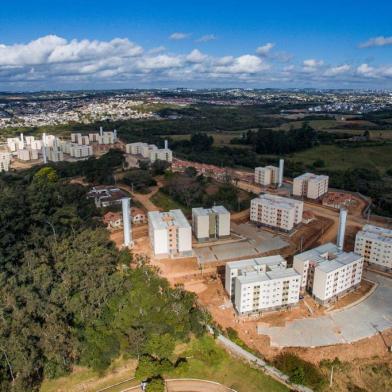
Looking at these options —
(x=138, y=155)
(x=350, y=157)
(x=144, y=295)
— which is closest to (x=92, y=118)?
(x=138, y=155)

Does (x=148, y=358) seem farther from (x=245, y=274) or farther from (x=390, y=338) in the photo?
(x=390, y=338)

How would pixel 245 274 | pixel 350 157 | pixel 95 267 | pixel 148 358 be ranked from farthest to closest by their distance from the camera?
pixel 350 157 < pixel 95 267 < pixel 245 274 < pixel 148 358

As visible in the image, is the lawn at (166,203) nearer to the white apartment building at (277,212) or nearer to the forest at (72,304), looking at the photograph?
the white apartment building at (277,212)

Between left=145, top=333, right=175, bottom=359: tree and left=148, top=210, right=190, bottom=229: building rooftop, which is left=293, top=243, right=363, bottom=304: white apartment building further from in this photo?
left=145, top=333, right=175, bottom=359: tree

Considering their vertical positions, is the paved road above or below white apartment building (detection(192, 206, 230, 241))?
below

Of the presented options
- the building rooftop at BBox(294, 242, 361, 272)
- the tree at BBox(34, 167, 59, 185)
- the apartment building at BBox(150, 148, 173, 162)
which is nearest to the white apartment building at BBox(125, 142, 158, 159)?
the apartment building at BBox(150, 148, 173, 162)

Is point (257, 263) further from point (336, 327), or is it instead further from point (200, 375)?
point (200, 375)
